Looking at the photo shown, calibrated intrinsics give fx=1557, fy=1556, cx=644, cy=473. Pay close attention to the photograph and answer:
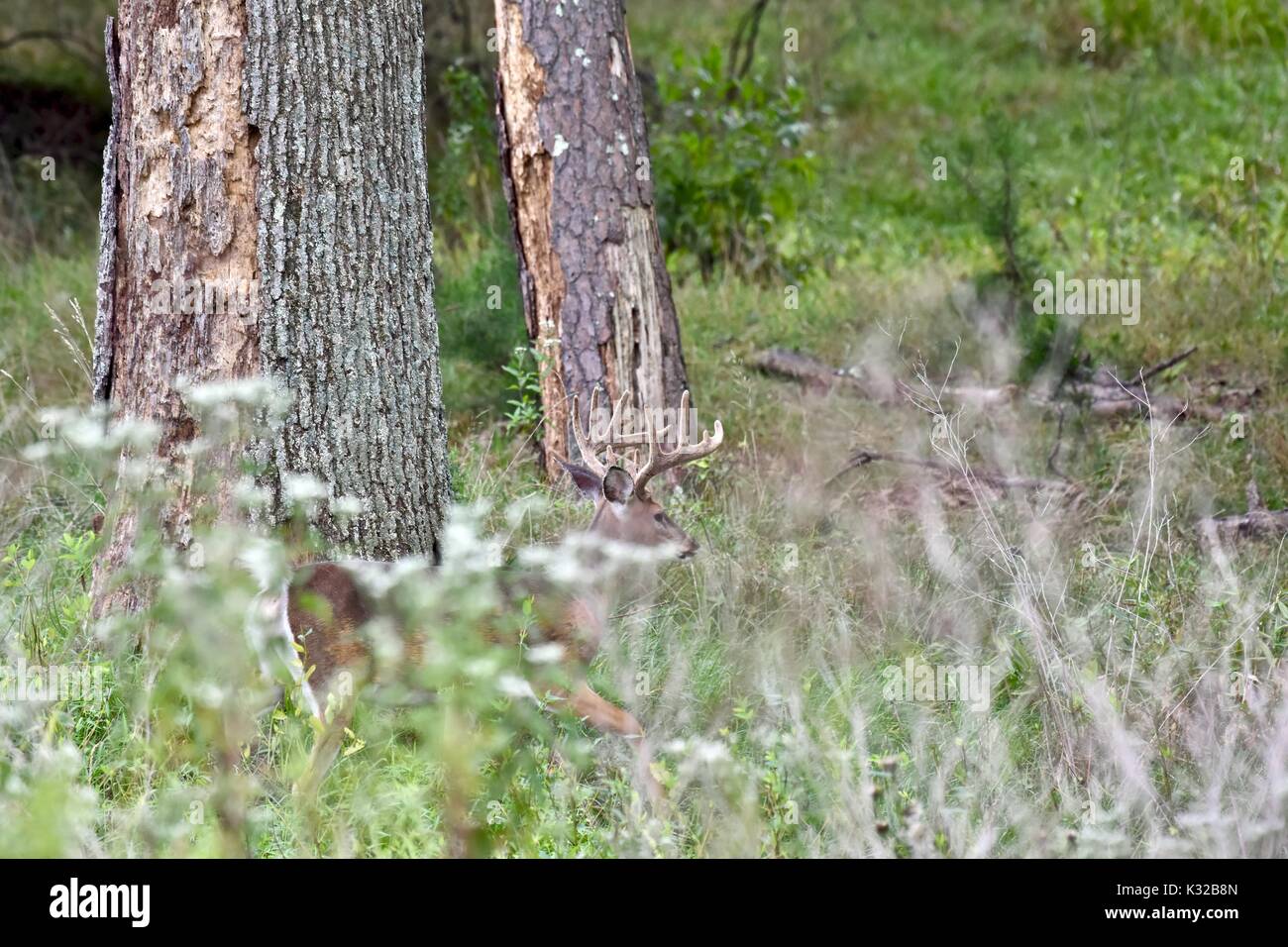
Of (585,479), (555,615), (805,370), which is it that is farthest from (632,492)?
(805,370)

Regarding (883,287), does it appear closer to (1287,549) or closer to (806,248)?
(806,248)

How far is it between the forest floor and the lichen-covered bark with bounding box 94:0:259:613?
472 mm

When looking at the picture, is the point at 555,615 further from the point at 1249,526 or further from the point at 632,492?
the point at 1249,526

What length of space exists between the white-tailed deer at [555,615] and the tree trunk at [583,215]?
3.23 feet

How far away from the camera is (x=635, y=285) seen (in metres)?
6.13

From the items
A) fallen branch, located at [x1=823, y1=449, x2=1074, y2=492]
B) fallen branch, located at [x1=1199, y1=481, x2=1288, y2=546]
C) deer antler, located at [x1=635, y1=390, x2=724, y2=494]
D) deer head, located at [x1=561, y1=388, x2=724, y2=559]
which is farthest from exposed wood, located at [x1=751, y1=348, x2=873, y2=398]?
deer head, located at [x1=561, y1=388, x2=724, y2=559]

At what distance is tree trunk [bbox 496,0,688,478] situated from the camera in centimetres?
608

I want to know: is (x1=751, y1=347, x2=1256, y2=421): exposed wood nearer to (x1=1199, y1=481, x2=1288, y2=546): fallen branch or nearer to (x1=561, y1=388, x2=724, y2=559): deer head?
(x1=1199, y1=481, x2=1288, y2=546): fallen branch

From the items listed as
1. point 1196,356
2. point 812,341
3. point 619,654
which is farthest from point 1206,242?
point 619,654

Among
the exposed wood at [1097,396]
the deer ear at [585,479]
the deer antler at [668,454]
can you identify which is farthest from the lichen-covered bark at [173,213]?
the exposed wood at [1097,396]

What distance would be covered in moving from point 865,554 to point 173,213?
2.47 metres
